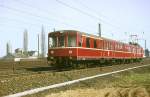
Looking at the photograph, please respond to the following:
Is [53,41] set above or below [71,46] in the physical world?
above

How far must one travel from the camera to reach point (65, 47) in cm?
2433

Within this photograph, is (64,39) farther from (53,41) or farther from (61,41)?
(53,41)

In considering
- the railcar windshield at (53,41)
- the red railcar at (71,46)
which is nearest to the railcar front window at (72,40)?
the red railcar at (71,46)

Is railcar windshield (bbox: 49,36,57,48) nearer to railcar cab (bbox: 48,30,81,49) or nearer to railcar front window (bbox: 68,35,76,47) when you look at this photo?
railcar cab (bbox: 48,30,81,49)

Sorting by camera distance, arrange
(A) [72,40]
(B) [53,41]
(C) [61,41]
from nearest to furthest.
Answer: (A) [72,40] → (C) [61,41] → (B) [53,41]

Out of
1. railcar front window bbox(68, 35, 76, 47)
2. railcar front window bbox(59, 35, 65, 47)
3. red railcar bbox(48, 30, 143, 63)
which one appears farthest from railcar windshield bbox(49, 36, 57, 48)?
railcar front window bbox(68, 35, 76, 47)

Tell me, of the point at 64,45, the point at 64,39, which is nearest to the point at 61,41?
the point at 64,39

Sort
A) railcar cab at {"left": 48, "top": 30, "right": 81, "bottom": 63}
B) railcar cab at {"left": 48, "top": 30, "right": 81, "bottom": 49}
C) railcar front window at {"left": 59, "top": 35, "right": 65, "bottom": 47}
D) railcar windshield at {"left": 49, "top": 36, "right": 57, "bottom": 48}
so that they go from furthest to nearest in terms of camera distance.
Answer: railcar windshield at {"left": 49, "top": 36, "right": 57, "bottom": 48} → railcar front window at {"left": 59, "top": 35, "right": 65, "bottom": 47} → railcar cab at {"left": 48, "top": 30, "right": 81, "bottom": 49} → railcar cab at {"left": 48, "top": 30, "right": 81, "bottom": 63}

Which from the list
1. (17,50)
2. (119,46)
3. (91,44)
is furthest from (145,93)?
(17,50)

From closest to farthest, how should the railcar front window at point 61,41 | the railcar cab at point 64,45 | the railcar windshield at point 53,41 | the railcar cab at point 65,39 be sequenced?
the railcar cab at point 64,45, the railcar cab at point 65,39, the railcar front window at point 61,41, the railcar windshield at point 53,41

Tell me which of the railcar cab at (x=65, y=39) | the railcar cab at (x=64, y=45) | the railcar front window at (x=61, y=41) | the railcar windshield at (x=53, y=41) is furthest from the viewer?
the railcar windshield at (x=53, y=41)

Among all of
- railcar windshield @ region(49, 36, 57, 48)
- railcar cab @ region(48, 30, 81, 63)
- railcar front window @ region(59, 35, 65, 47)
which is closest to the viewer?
railcar cab @ region(48, 30, 81, 63)

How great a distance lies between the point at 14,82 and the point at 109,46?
20657 millimetres

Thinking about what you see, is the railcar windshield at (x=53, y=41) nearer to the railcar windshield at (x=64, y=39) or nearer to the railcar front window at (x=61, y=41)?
the railcar windshield at (x=64, y=39)
